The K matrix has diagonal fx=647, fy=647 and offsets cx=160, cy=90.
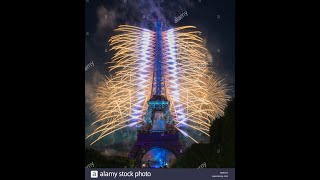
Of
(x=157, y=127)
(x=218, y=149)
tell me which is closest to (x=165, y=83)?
(x=157, y=127)

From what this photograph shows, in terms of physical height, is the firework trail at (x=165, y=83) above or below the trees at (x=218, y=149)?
above

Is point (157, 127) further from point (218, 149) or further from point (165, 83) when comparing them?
point (218, 149)

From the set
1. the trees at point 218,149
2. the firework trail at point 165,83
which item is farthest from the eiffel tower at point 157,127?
the trees at point 218,149

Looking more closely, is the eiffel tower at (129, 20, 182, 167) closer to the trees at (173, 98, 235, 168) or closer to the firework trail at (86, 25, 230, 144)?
the firework trail at (86, 25, 230, 144)

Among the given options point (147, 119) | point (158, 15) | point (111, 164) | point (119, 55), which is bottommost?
point (111, 164)

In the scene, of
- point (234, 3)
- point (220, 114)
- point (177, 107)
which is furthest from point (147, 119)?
point (234, 3)

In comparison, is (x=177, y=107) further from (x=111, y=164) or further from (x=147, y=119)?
(x=111, y=164)

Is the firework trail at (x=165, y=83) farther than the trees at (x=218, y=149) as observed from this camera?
Yes

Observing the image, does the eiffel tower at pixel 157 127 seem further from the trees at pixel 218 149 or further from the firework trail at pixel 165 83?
the trees at pixel 218 149
